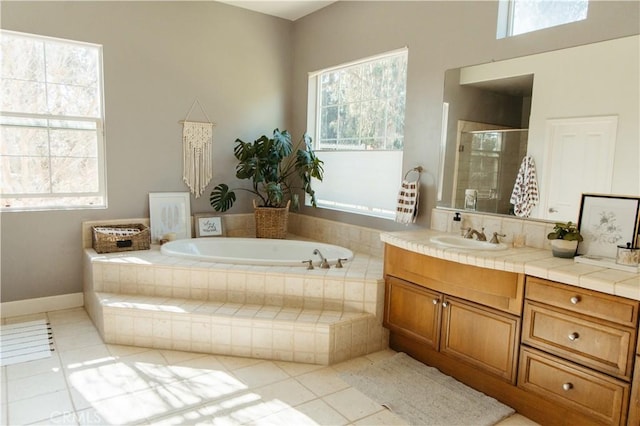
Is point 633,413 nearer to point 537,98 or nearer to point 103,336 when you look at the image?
point 537,98

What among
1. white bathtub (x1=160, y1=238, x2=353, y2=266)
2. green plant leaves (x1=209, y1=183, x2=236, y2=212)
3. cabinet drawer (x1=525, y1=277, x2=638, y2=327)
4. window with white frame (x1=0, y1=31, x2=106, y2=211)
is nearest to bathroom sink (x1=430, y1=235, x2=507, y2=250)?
cabinet drawer (x1=525, y1=277, x2=638, y2=327)

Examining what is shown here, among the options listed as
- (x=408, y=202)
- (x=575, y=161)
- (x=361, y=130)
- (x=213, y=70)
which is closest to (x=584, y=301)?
(x=575, y=161)

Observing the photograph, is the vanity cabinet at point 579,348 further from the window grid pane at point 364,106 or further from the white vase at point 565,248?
the window grid pane at point 364,106

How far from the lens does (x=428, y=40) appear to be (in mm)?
3297

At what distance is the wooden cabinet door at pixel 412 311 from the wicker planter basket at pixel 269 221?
1673 mm

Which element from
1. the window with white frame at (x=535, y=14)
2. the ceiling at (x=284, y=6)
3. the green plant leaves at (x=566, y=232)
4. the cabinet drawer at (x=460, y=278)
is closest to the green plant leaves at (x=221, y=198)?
the ceiling at (x=284, y=6)

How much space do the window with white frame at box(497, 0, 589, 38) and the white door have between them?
625 mm

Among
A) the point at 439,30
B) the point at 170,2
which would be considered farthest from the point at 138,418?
the point at 170,2

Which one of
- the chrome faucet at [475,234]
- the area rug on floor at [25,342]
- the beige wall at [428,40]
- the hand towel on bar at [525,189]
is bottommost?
the area rug on floor at [25,342]

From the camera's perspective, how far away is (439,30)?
321cm

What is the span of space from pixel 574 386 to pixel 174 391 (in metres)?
2.12

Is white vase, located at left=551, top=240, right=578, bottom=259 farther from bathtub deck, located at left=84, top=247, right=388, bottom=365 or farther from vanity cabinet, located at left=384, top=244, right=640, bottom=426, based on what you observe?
bathtub deck, located at left=84, top=247, right=388, bottom=365

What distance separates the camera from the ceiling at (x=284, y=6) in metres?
4.23

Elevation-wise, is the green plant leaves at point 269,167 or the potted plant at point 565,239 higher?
the green plant leaves at point 269,167
